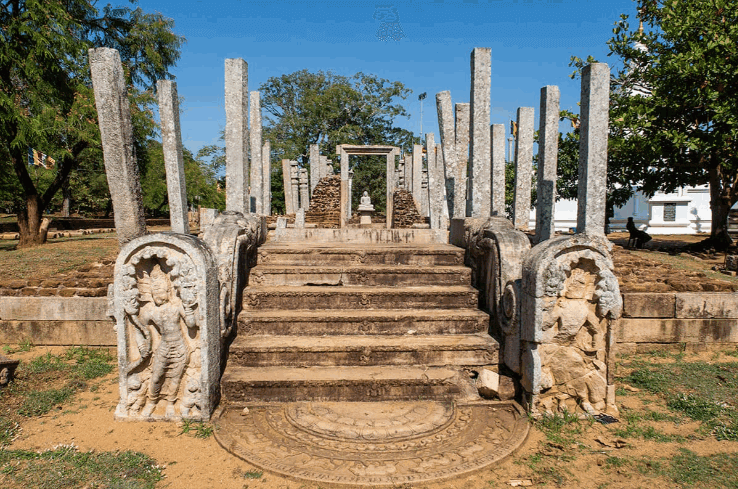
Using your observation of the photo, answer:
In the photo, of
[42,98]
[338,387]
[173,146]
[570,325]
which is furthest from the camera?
[42,98]

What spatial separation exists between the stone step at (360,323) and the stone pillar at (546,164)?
2.63m

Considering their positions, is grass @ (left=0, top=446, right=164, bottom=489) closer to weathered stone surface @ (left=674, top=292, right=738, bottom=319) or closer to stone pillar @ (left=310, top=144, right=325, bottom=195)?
weathered stone surface @ (left=674, top=292, right=738, bottom=319)

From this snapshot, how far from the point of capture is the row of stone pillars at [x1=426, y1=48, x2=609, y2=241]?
5.45m

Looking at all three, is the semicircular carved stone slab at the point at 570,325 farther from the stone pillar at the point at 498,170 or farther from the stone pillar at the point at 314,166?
the stone pillar at the point at 314,166

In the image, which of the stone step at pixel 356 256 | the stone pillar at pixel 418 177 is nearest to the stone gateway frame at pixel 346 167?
the stone pillar at pixel 418 177

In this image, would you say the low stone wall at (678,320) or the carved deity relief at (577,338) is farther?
the low stone wall at (678,320)

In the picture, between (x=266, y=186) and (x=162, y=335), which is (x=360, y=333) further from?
(x=266, y=186)

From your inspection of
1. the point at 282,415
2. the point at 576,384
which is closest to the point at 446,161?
the point at 576,384

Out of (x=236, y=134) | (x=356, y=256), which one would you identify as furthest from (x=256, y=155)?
(x=356, y=256)

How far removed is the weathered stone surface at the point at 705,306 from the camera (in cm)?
586

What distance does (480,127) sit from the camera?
6500 millimetres

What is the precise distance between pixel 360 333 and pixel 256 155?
6345 millimetres

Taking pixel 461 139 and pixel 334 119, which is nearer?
pixel 461 139

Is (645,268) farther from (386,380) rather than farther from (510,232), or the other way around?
(386,380)
